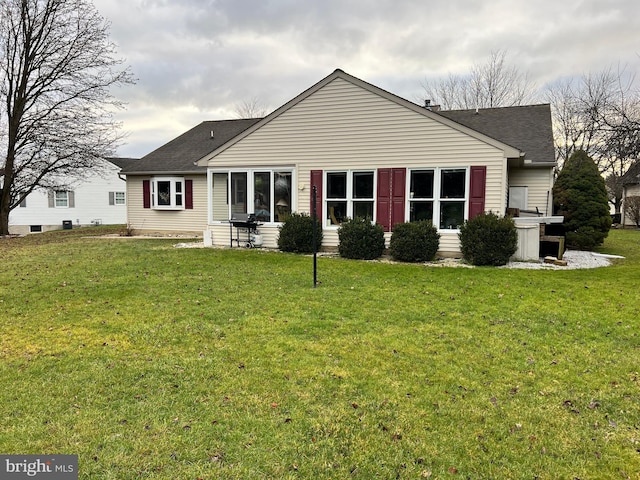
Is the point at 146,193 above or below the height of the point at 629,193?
below

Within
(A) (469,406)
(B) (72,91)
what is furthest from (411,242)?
(B) (72,91)

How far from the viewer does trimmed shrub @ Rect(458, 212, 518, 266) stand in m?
9.45

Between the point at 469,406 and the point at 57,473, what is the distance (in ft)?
9.69

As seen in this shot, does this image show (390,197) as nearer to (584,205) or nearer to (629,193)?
(584,205)

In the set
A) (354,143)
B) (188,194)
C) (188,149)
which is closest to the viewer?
(354,143)

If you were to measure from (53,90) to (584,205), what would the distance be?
22.2 meters

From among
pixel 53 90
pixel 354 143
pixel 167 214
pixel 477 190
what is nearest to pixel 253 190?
pixel 354 143

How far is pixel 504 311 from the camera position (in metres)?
5.89

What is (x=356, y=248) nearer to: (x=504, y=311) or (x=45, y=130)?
(x=504, y=311)

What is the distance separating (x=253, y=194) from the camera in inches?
497

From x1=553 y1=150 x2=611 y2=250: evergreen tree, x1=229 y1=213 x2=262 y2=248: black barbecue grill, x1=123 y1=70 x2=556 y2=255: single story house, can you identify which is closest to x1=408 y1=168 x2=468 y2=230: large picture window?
x1=123 y1=70 x2=556 y2=255: single story house

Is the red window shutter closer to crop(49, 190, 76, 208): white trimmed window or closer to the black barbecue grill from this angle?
the black barbecue grill

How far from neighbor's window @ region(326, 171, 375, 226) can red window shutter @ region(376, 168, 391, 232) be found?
9.5 inches

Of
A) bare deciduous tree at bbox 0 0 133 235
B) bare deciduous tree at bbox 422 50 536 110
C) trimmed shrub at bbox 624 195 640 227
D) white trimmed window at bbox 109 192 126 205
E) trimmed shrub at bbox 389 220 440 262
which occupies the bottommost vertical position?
trimmed shrub at bbox 389 220 440 262
